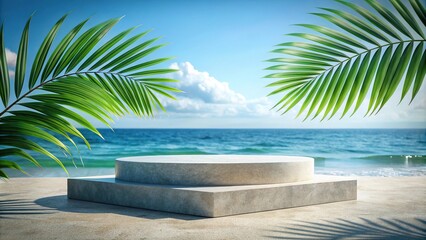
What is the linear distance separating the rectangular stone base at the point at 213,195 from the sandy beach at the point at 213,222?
11 cm

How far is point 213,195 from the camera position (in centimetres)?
505

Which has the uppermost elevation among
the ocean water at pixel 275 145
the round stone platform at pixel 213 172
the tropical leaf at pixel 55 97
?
the tropical leaf at pixel 55 97

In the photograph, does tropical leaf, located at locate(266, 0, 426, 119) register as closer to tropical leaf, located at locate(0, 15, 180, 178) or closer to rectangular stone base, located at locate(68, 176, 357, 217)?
tropical leaf, located at locate(0, 15, 180, 178)

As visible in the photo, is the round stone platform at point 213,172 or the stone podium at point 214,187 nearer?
the stone podium at point 214,187

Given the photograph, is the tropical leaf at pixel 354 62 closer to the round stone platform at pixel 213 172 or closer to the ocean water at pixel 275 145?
the round stone platform at pixel 213 172

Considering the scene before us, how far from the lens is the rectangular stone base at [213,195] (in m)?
5.15

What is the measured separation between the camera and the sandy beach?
4238mm

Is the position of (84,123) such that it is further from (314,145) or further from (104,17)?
(314,145)

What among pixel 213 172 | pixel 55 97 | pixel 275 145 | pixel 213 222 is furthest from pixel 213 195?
pixel 275 145

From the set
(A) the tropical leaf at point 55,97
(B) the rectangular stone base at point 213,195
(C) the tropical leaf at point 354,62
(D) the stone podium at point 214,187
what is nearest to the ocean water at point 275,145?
(B) the rectangular stone base at point 213,195

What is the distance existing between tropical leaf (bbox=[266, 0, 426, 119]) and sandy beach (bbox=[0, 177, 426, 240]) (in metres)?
2.47

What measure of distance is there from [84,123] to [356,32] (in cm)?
93

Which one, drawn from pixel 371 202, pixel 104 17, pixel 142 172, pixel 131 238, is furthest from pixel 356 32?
pixel 104 17

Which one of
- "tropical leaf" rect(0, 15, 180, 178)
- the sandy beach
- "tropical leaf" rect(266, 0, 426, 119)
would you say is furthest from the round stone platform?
"tropical leaf" rect(266, 0, 426, 119)
